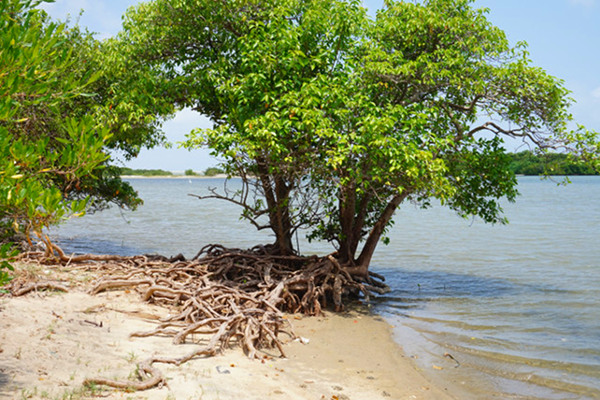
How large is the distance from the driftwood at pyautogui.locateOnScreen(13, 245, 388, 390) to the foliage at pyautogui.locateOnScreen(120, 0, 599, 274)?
34.4 inches

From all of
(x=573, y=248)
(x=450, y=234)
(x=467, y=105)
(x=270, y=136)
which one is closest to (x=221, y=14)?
(x=270, y=136)

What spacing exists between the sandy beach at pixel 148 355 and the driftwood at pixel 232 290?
265 millimetres

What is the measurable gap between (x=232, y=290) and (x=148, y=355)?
312cm

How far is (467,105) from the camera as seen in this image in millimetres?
11398

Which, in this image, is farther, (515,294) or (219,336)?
(515,294)

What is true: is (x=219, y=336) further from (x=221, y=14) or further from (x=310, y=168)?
(x=221, y=14)

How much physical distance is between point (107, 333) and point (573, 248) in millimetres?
19944

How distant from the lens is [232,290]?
959 cm

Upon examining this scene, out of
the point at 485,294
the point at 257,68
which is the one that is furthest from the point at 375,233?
the point at 257,68

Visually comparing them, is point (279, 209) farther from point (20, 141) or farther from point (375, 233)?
point (20, 141)

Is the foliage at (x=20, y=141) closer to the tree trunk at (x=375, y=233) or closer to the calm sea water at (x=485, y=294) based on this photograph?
the calm sea water at (x=485, y=294)

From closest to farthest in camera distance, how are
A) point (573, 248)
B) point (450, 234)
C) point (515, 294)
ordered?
point (515, 294), point (573, 248), point (450, 234)

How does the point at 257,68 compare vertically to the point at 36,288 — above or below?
above

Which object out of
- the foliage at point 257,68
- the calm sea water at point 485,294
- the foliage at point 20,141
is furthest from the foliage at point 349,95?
the foliage at point 20,141
